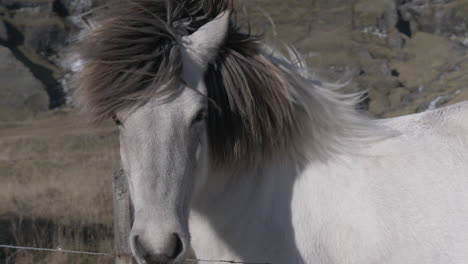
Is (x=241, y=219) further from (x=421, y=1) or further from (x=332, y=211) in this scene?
(x=421, y=1)

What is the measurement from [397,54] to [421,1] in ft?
63.3

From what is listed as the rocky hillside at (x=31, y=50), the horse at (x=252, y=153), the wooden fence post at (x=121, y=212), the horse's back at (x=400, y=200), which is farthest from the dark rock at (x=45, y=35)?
the horse's back at (x=400, y=200)

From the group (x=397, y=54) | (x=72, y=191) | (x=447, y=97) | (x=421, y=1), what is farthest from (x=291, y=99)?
(x=421, y=1)

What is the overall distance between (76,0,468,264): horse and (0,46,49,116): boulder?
2750 centimetres

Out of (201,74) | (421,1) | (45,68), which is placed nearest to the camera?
(201,74)

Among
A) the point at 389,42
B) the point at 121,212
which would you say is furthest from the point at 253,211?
the point at 389,42

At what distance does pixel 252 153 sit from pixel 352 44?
41824mm

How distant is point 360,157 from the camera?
2621mm

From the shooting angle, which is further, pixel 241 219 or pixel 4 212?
pixel 4 212

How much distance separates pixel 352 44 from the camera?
42406 mm

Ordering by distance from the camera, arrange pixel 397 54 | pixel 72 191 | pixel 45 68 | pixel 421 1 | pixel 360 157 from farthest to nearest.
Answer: pixel 421 1 < pixel 397 54 < pixel 45 68 < pixel 72 191 < pixel 360 157

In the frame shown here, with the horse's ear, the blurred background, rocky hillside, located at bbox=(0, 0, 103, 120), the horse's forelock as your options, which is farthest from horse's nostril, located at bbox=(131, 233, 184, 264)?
rocky hillside, located at bbox=(0, 0, 103, 120)

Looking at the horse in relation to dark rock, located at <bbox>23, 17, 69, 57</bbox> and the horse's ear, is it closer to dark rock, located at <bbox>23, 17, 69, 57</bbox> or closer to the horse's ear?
the horse's ear

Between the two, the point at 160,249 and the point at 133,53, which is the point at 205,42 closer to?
the point at 133,53
